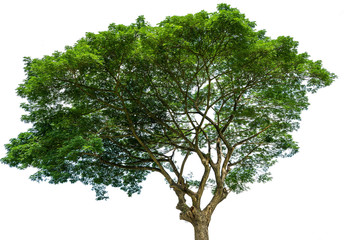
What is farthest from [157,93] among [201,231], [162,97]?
[201,231]

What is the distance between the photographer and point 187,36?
787cm

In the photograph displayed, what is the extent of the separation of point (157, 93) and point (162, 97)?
54cm

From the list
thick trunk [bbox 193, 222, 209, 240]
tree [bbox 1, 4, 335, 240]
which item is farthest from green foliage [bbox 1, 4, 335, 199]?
thick trunk [bbox 193, 222, 209, 240]

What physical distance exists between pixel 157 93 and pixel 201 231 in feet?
15.9

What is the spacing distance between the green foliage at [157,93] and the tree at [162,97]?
1.4 inches

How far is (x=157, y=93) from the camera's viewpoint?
33.3 feet

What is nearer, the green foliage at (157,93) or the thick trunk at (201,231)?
the green foliage at (157,93)

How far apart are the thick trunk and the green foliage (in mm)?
1638

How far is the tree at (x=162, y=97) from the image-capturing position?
7871mm

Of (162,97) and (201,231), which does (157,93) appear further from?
(201,231)

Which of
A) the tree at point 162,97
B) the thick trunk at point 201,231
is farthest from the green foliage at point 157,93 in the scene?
the thick trunk at point 201,231

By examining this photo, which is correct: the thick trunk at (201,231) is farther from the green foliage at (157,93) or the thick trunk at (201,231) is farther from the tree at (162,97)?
the green foliage at (157,93)

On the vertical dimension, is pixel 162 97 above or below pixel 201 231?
above

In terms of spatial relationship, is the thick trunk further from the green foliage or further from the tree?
the green foliage
